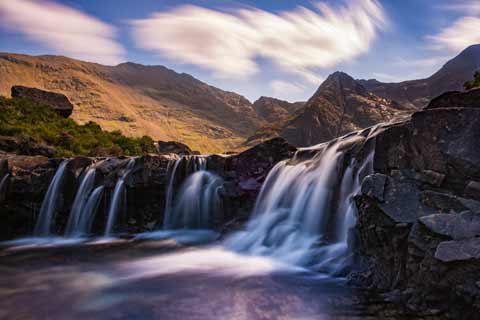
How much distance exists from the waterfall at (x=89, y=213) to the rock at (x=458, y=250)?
683 inches

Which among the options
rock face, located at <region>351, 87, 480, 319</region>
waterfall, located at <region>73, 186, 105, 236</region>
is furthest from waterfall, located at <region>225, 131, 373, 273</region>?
waterfall, located at <region>73, 186, 105, 236</region>

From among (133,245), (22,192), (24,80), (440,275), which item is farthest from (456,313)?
(24,80)

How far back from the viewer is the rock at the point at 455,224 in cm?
704

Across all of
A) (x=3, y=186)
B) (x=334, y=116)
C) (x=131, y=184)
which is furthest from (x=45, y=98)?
(x=334, y=116)

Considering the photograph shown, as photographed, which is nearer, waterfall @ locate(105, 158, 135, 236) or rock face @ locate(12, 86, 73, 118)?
waterfall @ locate(105, 158, 135, 236)

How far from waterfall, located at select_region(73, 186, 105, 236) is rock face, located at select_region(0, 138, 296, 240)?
0.88 feet

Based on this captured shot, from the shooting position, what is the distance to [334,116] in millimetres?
93438

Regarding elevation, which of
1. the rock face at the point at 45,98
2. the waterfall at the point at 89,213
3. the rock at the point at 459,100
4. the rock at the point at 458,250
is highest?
the rock face at the point at 45,98

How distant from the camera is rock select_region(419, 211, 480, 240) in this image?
704 cm

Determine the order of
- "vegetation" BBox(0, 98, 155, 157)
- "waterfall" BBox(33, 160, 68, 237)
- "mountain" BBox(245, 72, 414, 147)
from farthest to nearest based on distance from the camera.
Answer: "mountain" BBox(245, 72, 414, 147) < "vegetation" BBox(0, 98, 155, 157) < "waterfall" BBox(33, 160, 68, 237)

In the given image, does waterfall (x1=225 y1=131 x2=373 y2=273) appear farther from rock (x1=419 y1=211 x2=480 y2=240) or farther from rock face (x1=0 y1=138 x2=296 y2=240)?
rock (x1=419 y1=211 x2=480 y2=240)

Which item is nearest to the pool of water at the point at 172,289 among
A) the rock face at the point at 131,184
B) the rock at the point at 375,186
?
the rock at the point at 375,186

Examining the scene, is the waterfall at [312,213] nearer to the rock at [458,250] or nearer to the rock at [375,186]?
the rock at [375,186]

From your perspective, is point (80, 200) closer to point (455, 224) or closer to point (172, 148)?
point (455, 224)
